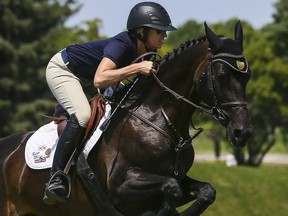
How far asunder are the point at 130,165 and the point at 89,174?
0.47 metres

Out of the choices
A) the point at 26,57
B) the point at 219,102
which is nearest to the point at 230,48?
the point at 219,102

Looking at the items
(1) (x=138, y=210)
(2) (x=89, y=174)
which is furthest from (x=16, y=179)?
(1) (x=138, y=210)

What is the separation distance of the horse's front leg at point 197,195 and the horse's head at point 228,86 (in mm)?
611

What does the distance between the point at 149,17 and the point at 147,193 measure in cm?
179

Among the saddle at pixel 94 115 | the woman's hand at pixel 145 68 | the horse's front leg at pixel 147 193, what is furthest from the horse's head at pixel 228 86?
the saddle at pixel 94 115

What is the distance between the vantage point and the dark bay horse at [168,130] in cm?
631

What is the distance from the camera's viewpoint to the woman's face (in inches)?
267

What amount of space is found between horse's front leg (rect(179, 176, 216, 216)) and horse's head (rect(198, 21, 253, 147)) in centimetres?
61

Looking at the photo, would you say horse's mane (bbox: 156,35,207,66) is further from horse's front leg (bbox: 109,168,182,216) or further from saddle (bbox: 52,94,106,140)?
horse's front leg (bbox: 109,168,182,216)

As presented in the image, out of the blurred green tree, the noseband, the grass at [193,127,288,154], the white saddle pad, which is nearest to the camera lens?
the noseband

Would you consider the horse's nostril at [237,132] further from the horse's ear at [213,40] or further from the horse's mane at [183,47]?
the horse's mane at [183,47]

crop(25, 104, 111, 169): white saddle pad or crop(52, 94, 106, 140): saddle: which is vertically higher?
crop(52, 94, 106, 140): saddle

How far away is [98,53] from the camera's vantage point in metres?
7.04

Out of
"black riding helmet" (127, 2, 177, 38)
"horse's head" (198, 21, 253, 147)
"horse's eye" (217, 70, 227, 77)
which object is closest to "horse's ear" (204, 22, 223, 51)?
"horse's head" (198, 21, 253, 147)
